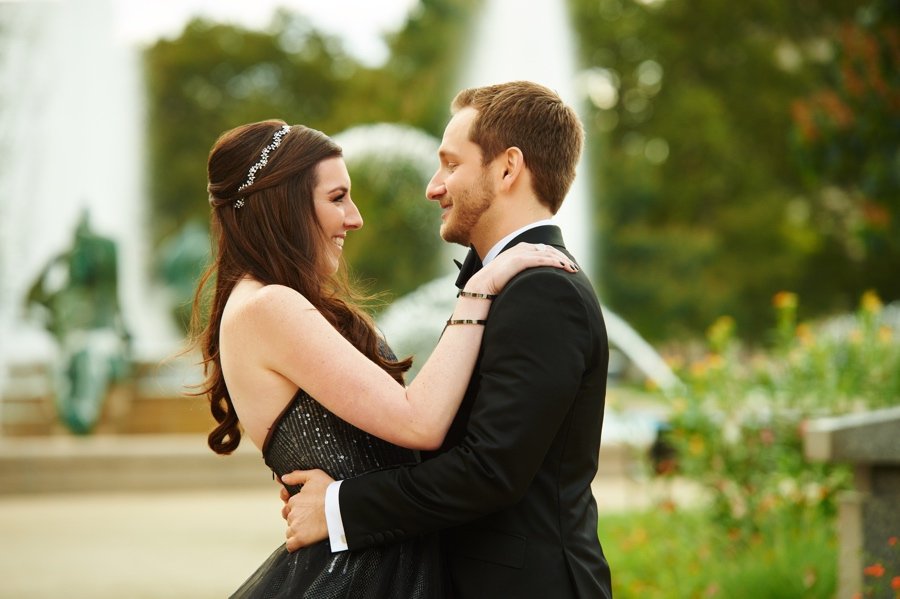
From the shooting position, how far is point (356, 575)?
2980 mm

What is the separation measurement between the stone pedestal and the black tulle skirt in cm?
297

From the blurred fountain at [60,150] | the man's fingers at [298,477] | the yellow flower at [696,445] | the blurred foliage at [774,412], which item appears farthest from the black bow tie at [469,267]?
the blurred fountain at [60,150]

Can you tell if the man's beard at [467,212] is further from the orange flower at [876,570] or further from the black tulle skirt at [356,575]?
the orange flower at [876,570]

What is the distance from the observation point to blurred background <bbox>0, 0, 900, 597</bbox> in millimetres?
9148

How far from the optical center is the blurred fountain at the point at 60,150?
24312mm

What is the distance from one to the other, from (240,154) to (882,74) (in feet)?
34.5

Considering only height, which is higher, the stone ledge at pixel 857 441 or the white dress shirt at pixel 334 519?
the stone ledge at pixel 857 441

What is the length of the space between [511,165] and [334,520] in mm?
969

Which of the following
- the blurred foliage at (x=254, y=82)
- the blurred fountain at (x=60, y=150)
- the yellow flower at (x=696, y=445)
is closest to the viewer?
the yellow flower at (x=696, y=445)

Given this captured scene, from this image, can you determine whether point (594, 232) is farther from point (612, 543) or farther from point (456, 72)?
point (612, 543)

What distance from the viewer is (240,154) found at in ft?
10.9

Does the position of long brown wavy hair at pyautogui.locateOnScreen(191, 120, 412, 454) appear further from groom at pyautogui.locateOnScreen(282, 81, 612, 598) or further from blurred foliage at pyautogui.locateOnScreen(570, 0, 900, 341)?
blurred foliage at pyautogui.locateOnScreen(570, 0, 900, 341)

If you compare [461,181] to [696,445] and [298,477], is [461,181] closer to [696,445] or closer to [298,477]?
[298,477]

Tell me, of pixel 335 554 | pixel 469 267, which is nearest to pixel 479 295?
pixel 469 267
